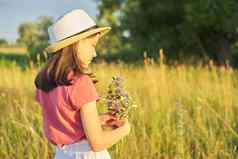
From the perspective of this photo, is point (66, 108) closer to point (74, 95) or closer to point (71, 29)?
point (74, 95)

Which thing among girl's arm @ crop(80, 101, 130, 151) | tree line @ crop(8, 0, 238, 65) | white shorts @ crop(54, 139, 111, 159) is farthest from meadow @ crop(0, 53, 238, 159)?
tree line @ crop(8, 0, 238, 65)

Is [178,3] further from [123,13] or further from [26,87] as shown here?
[26,87]

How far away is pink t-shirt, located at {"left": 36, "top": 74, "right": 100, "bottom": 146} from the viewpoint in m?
2.31

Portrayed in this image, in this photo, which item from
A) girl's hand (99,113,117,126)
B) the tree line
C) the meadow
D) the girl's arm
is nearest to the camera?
the girl's arm

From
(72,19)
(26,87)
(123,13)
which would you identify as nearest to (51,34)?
(72,19)

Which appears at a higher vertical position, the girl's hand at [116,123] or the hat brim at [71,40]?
the hat brim at [71,40]

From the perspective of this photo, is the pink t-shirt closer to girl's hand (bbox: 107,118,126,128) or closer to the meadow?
girl's hand (bbox: 107,118,126,128)

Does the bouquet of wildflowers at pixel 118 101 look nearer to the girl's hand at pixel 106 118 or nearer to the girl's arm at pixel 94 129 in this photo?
the girl's hand at pixel 106 118

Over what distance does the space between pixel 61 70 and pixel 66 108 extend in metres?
0.17

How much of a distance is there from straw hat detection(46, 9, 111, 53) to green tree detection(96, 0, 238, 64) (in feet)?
48.2

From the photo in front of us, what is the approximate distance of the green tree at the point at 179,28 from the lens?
673 inches

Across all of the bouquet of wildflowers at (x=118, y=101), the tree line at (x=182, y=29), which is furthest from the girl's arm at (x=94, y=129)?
the tree line at (x=182, y=29)

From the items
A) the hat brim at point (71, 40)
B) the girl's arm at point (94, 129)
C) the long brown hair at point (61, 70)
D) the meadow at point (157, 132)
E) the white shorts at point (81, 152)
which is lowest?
the meadow at point (157, 132)

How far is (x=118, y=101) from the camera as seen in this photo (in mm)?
2469
